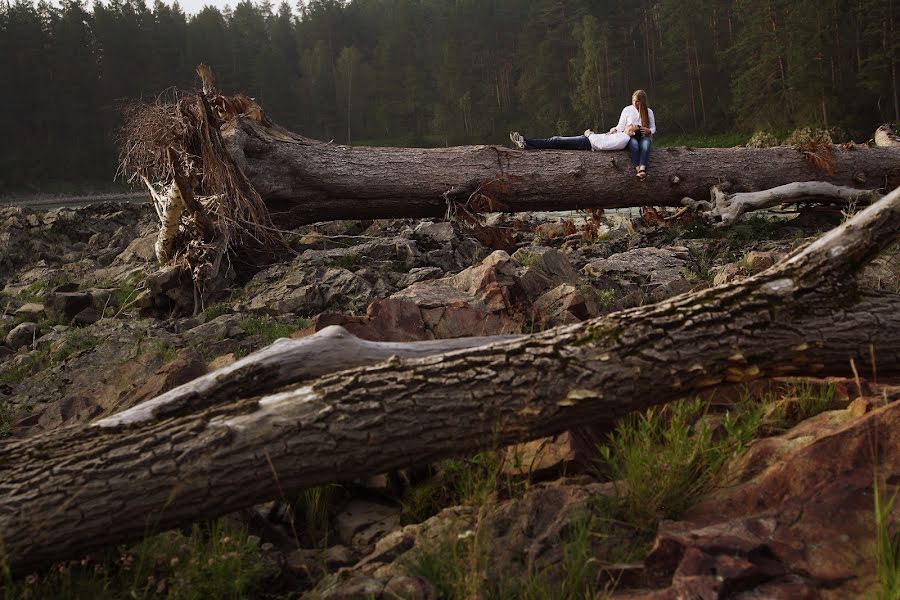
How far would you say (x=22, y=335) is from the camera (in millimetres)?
7047

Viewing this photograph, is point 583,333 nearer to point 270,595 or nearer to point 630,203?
point 270,595

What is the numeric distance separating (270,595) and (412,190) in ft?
23.0

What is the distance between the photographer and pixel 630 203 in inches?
390

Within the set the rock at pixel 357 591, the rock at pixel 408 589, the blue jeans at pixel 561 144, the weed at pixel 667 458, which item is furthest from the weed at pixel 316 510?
the blue jeans at pixel 561 144

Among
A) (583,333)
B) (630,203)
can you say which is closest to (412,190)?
(630,203)

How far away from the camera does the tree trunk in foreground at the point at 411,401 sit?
2.73m

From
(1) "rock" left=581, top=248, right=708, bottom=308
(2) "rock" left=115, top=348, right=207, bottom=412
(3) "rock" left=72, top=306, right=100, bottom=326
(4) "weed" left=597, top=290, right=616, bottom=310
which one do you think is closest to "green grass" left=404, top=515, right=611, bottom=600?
(2) "rock" left=115, top=348, right=207, bottom=412

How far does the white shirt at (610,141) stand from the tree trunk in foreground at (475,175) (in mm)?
95

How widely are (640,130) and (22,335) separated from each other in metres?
7.62

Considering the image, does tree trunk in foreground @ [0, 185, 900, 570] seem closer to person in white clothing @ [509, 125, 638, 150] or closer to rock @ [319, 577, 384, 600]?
rock @ [319, 577, 384, 600]

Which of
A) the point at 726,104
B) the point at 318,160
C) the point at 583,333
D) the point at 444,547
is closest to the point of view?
the point at 444,547

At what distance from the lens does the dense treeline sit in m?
38.2

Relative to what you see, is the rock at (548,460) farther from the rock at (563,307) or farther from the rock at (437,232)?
the rock at (437,232)

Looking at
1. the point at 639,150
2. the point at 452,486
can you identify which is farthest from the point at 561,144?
the point at 452,486
